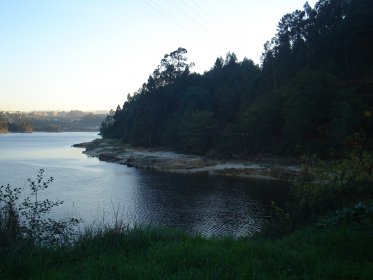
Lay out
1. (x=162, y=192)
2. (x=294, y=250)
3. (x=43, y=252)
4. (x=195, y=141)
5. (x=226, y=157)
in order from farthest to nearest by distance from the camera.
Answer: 1. (x=195, y=141)
2. (x=226, y=157)
3. (x=162, y=192)
4. (x=294, y=250)
5. (x=43, y=252)

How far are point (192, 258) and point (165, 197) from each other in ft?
93.4

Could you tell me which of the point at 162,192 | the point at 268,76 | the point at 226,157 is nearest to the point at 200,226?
the point at 162,192

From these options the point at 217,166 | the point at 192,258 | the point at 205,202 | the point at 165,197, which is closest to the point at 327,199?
the point at 192,258

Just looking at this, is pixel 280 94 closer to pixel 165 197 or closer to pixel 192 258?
pixel 165 197

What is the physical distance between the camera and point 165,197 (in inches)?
1366

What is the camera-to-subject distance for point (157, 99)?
3295 inches

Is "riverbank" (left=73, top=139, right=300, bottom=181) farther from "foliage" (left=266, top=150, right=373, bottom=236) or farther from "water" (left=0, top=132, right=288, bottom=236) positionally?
"foliage" (left=266, top=150, right=373, bottom=236)

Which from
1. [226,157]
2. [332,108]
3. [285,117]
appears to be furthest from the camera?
[226,157]

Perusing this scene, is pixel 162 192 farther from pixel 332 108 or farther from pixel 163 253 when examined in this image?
pixel 163 253

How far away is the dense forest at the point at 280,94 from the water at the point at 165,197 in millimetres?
8944

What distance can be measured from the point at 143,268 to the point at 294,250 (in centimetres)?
286

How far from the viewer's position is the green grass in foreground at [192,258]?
5.86 m

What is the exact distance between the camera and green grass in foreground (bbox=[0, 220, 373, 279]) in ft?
19.2

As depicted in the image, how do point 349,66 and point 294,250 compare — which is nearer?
point 294,250
